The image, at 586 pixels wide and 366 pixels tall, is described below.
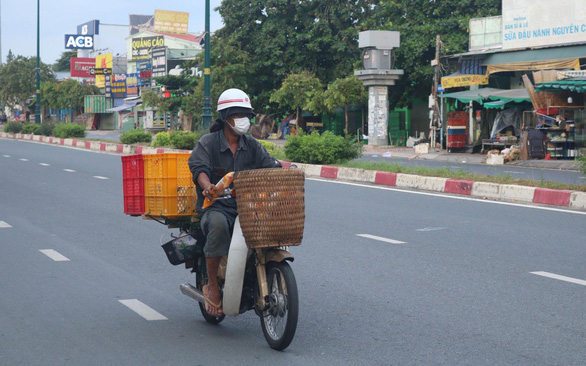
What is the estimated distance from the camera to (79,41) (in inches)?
3844

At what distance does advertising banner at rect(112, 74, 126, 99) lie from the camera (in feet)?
228

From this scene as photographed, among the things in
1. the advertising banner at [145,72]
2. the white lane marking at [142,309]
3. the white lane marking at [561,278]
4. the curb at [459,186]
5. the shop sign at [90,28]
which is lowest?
the white lane marking at [142,309]

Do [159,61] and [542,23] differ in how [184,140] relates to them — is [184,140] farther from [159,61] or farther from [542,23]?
[159,61]

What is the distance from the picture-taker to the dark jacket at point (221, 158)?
5.00 metres

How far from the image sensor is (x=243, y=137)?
5148 millimetres

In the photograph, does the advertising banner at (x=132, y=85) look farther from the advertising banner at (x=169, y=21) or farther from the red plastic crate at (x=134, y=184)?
the red plastic crate at (x=134, y=184)

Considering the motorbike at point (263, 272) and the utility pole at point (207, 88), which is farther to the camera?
the utility pole at point (207, 88)

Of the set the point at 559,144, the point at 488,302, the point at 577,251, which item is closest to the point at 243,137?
the point at 488,302

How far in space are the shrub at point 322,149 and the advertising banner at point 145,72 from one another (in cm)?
4718

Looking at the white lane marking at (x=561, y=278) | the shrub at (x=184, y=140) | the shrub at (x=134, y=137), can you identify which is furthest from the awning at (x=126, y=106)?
the white lane marking at (x=561, y=278)

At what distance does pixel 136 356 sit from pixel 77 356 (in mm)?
342

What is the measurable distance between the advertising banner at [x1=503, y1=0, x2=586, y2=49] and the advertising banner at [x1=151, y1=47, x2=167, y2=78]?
1521 inches

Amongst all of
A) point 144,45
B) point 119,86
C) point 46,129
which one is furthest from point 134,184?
point 144,45

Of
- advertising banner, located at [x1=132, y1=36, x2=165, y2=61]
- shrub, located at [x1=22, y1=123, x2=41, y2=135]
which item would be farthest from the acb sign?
shrub, located at [x1=22, y1=123, x2=41, y2=135]
